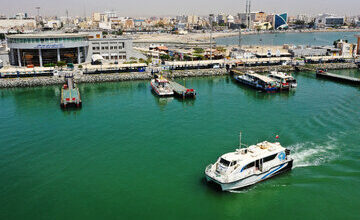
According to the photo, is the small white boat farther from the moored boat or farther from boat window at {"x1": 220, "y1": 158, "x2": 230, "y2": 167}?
boat window at {"x1": 220, "y1": 158, "x2": 230, "y2": 167}

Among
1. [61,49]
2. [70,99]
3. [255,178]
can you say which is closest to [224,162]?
[255,178]

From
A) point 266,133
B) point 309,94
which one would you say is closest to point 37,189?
point 266,133

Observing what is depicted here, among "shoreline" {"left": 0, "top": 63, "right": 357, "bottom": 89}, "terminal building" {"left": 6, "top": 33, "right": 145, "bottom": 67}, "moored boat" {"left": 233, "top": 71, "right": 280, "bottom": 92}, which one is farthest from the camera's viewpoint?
"terminal building" {"left": 6, "top": 33, "right": 145, "bottom": 67}

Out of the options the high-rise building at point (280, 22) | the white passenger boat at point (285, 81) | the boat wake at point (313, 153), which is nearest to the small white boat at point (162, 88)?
the white passenger boat at point (285, 81)

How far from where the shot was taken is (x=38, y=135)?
20562 millimetres

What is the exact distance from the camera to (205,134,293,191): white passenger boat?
44.8 feet

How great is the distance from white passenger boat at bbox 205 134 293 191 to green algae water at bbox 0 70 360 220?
44 cm

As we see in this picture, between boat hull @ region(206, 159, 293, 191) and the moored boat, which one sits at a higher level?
the moored boat

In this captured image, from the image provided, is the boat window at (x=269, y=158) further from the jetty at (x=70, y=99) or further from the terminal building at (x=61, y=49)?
the terminal building at (x=61, y=49)

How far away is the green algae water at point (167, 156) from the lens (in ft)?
42.4


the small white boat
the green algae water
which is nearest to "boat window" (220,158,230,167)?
the green algae water

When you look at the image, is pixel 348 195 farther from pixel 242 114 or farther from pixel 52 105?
pixel 52 105

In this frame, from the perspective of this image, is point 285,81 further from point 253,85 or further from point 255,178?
point 255,178

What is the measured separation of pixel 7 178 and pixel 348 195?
15789mm
